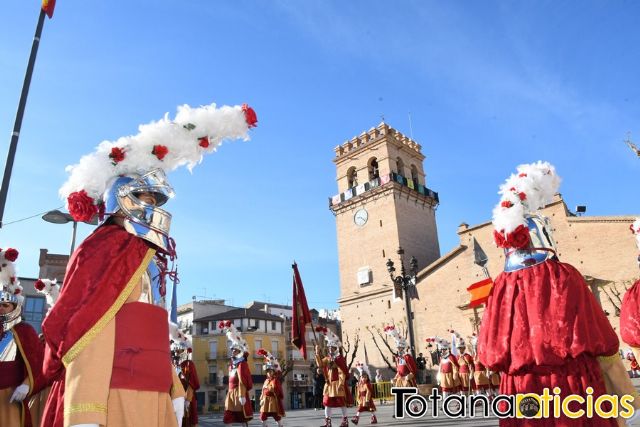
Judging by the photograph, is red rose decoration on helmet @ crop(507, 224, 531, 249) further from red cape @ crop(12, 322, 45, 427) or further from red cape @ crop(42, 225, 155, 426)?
red cape @ crop(12, 322, 45, 427)

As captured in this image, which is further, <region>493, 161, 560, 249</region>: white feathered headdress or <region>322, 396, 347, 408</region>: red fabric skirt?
<region>322, 396, 347, 408</region>: red fabric skirt

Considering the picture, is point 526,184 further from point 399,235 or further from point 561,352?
point 399,235

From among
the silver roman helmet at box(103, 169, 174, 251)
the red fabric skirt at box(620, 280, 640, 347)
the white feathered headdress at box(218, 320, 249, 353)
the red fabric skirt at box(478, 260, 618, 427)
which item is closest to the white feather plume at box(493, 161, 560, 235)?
the red fabric skirt at box(478, 260, 618, 427)

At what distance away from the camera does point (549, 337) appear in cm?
365

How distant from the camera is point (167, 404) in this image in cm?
291

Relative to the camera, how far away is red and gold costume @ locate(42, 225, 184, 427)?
2.55m

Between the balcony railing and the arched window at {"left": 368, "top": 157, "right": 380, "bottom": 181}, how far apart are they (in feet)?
3.21

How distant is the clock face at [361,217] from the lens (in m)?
42.7

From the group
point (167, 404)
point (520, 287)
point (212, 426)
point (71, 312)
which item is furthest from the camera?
point (212, 426)

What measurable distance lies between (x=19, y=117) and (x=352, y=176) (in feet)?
131

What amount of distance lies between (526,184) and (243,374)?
356 inches

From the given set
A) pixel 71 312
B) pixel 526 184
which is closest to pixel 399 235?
pixel 526 184

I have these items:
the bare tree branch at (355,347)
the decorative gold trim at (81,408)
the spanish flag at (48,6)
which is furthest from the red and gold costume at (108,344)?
the bare tree branch at (355,347)

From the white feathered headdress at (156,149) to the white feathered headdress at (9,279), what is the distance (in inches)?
113
